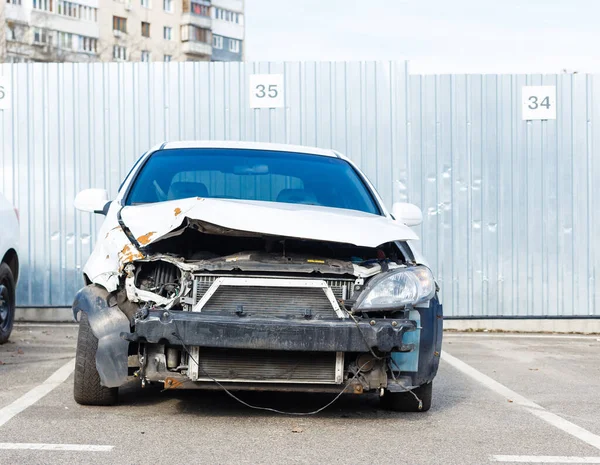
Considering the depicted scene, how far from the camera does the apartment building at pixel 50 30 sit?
7156 cm

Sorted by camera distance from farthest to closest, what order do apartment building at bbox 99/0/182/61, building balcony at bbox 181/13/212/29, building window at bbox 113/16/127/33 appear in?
building balcony at bbox 181/13/212/29, building window at bbox 113/16/127/33, apartment building at bbox 99/0/182/61

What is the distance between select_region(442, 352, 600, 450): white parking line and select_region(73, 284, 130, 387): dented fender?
256 centimetres

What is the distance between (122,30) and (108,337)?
82323mm

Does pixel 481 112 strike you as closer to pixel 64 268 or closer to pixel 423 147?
pixel 423 147

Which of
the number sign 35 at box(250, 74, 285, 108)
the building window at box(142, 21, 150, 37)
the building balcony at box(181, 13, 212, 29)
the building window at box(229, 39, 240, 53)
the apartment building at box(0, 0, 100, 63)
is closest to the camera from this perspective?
the number sign 35 at box(250, 74, 285, 108)

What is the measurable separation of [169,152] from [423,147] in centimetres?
603

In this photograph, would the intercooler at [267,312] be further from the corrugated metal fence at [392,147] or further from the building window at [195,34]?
the building window at [195,34]

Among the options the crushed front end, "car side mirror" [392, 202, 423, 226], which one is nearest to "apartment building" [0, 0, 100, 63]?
"car side mirror" [392, 202, 423, 226]

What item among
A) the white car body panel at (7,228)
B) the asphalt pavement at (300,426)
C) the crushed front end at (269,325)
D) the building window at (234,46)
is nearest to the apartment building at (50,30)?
the building window at (234,46)

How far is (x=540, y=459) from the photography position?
16.2ft

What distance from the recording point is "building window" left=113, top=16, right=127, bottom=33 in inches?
3310

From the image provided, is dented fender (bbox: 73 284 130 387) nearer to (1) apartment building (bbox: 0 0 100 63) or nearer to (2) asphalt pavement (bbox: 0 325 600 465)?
(2) asphalt pavement (bbox: 0 325 600 465)

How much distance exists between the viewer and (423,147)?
12898 millimetres

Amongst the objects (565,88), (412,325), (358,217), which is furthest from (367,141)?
(412,325)
